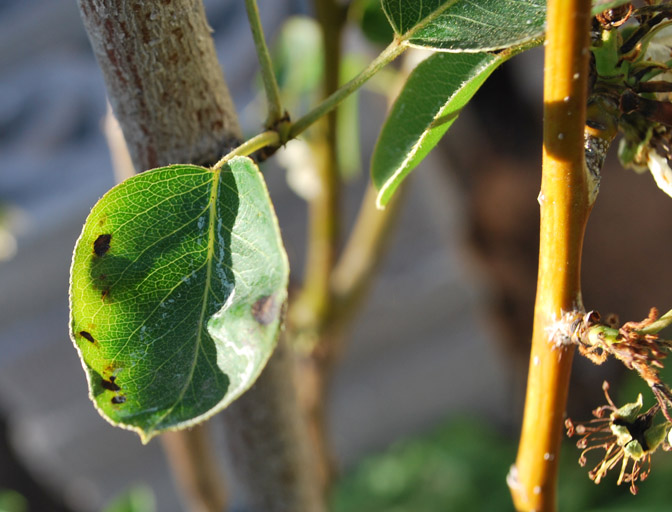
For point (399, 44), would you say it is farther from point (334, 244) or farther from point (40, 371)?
point (40, 371)

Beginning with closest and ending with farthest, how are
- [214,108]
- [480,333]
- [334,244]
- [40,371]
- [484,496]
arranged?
[214,108]
[334,244]
[484,496]
[40,371]
[480,333]

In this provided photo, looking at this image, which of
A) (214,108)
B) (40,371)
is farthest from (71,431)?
(214,108)

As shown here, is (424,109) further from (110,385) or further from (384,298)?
(384,298)

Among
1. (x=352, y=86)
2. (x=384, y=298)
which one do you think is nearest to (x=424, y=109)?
(x=352, y=86)

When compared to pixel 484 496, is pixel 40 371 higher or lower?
higher

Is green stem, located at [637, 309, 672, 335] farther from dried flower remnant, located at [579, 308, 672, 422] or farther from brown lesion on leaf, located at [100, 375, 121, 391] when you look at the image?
brown lesion on leaf, located at [100, 375, 121, 391]

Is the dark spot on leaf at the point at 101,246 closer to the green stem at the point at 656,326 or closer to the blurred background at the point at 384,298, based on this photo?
the green stem at the point at 656,326

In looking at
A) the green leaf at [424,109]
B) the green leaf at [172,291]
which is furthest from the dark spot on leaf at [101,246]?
the green leaf at [424,109]
